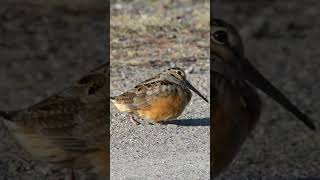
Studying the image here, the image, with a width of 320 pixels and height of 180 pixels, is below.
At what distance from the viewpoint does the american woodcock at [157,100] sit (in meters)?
4.81

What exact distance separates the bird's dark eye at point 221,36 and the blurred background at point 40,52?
85 cm

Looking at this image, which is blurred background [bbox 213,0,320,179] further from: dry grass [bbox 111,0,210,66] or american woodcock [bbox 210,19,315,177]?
american woodcock [bbox 210,19,315,177]

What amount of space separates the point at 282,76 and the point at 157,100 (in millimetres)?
1620

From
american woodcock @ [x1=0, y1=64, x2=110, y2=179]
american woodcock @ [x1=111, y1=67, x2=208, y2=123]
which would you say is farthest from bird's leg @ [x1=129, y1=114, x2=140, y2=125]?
american woodcock @ [x1=0, y1=64, x2=110, y2=179]

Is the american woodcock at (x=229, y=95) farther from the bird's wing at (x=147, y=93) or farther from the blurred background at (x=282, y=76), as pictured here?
the bird's wing at (x=147, y=93)

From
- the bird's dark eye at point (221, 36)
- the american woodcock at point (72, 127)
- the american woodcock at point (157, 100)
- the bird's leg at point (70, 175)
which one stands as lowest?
the american woodcock at point (157, 100)

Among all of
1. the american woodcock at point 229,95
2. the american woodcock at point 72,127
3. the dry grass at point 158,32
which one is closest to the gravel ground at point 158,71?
the dry grass at point 158,32

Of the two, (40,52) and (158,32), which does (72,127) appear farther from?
(158,32)

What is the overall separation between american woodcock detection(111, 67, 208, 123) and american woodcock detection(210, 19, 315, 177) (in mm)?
1325

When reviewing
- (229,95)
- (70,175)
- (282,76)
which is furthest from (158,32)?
(229,95)

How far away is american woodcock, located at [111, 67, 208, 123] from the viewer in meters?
4.81

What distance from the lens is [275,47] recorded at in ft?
24.2

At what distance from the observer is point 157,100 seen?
483cm

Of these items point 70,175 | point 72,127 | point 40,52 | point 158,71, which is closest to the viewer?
point 72,127
